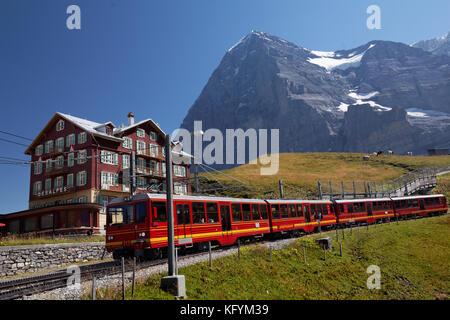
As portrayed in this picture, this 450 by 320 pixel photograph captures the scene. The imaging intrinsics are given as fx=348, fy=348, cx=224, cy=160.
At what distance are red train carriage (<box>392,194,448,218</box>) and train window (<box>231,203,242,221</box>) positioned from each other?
28628 millimetres

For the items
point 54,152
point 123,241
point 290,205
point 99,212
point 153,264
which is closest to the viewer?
point 153,264

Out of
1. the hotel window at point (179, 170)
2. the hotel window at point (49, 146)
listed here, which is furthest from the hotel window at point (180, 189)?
the hotel window at point (49, 146)

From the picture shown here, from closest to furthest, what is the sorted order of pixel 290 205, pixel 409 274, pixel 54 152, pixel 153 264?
1. pixel 153 264
2. pixel 409 274
3. pixel 290 205
4. pixel 54 152

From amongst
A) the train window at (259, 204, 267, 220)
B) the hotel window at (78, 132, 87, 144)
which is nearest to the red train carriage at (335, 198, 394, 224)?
the train window at (259, 204, 267, 220)

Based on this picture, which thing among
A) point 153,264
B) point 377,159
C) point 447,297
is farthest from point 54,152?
point 377,159

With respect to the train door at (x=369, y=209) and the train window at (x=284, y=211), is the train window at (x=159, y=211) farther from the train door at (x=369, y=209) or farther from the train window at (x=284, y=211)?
the train door at (x=369, y=209)

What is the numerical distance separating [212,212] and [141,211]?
5110 mm

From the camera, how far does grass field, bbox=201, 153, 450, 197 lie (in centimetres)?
7056

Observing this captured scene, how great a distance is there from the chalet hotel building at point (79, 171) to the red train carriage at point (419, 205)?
27804mm

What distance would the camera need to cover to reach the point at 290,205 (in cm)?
2967

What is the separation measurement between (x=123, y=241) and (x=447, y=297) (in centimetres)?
1604

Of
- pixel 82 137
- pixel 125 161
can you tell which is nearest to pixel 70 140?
pixel 82 137

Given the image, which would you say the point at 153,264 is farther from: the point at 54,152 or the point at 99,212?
the point at 54,152

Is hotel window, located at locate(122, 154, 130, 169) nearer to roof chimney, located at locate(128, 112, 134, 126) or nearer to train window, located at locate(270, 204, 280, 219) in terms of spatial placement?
roof chimney, located at locate(128, 112, 134, 126)
